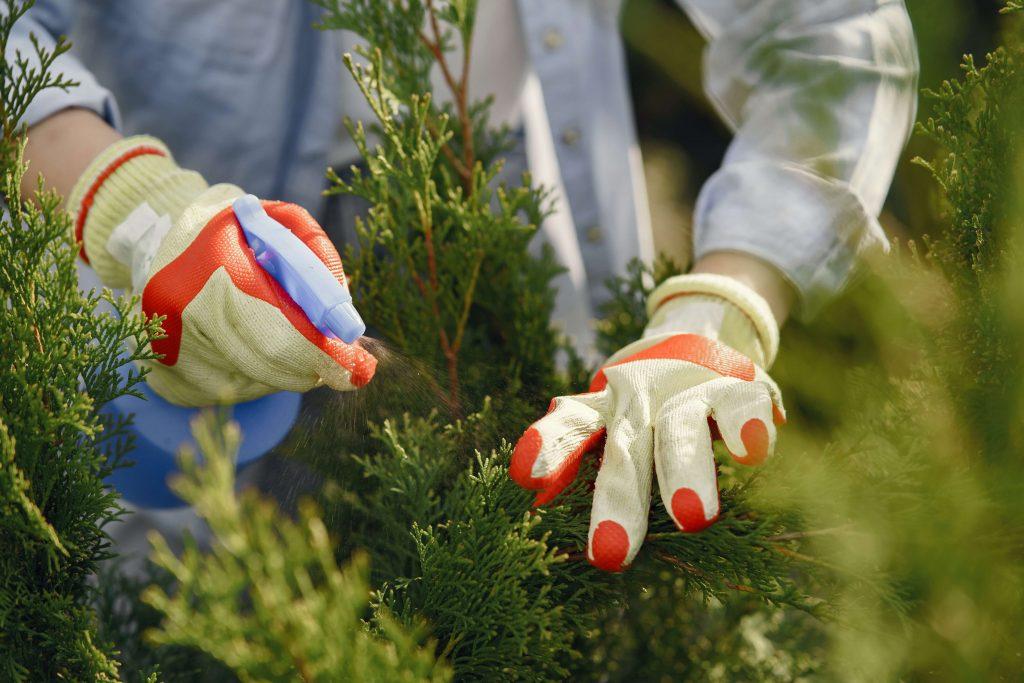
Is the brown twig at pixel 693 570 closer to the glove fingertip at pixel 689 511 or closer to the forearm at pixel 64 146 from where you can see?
the glove fingertip at pixel 689 511

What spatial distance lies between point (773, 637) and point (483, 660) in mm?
718

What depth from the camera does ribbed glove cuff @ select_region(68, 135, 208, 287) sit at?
4.72 ft

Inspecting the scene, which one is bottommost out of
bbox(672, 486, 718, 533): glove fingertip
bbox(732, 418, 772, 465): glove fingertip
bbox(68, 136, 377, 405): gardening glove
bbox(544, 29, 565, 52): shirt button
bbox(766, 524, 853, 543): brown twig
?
bbox(766, 524, 853, 543): brown twig

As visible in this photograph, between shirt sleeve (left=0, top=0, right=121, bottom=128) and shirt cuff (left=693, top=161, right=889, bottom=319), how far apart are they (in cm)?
137

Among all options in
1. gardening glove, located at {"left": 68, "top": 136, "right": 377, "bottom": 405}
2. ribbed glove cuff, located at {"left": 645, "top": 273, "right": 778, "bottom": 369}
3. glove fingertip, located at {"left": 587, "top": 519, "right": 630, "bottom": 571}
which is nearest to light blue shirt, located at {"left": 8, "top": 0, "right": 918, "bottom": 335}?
ribbed glove cuff, located at {"left": 645, "top": 273, "right": 778, "bottom": 369}

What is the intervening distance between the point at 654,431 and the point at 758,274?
69 centimetres

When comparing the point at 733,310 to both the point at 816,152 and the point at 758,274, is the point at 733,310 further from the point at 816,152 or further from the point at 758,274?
→ the point at 816,152

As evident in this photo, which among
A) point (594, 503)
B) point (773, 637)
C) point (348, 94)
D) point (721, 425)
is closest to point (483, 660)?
point (594, 503)

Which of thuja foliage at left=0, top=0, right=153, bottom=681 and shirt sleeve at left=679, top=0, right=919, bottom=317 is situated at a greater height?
thuja foliage at left=0, top=0, right=153, bottom=681

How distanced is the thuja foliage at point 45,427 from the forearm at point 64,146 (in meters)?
0.59

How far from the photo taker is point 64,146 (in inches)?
63.8

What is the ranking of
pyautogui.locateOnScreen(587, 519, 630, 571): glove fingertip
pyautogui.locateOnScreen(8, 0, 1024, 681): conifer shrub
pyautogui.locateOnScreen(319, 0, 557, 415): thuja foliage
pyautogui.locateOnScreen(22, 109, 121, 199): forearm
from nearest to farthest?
pyautogui.locateOnScreen(8, 0, 1024, 681): conifer shrub, pyautogui.locateOnScreen(587, 519, 630, 571): glove fingertip, pyautogui.locateOnScreen(319, 0, 557, 415): thuja foliage, pyautogui.locateOnScreen(22, 109, 121, 199): forearm

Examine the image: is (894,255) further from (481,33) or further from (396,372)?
(481,33)

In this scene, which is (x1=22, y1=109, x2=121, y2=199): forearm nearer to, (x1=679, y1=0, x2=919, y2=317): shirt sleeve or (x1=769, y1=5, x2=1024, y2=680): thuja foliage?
(x1=679, y1=0, x2=919, y2=317): shirt sleeve
